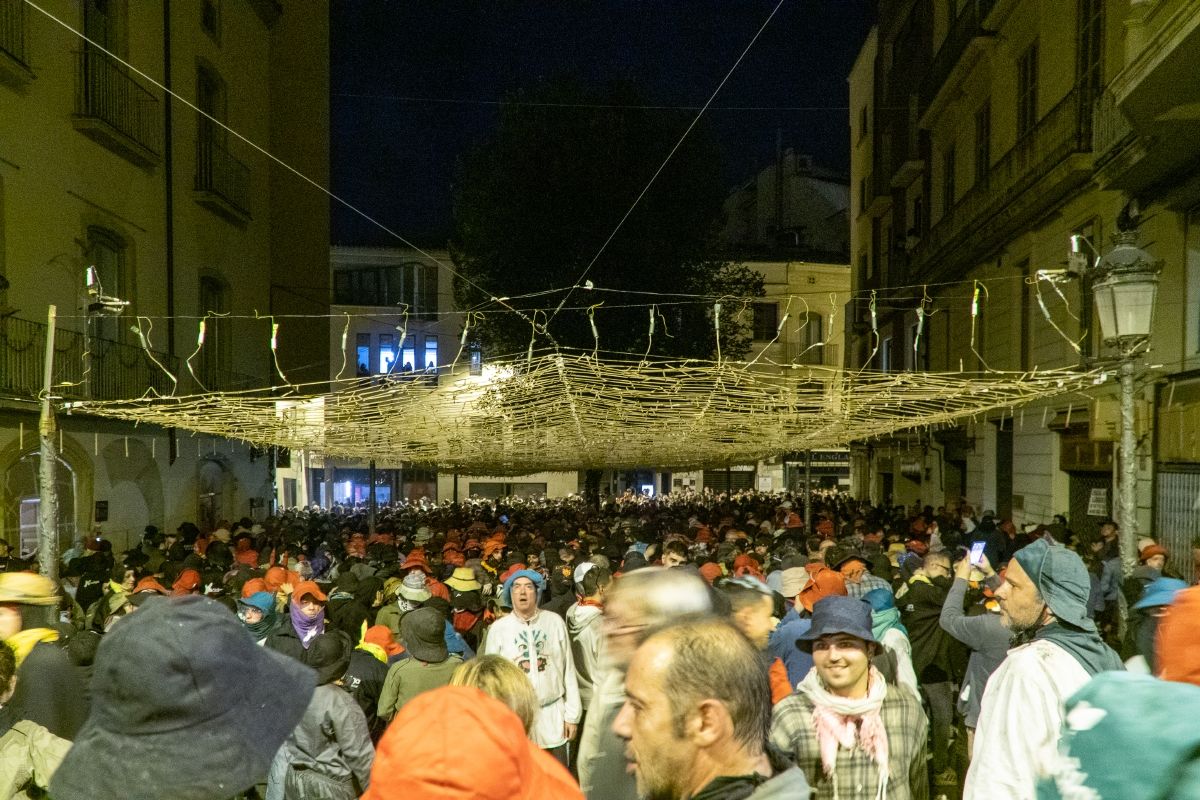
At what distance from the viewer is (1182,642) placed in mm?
1904

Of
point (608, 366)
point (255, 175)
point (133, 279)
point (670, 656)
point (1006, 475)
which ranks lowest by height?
point (1006, 475)

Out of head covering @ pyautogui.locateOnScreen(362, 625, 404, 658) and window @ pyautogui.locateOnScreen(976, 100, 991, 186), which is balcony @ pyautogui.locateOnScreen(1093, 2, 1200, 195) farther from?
head covering @ pyautogui.locateOnScreen(362, 625, 404, 658)

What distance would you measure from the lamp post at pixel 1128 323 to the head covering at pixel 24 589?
677 cm

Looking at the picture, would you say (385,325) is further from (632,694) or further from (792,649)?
(632,694)

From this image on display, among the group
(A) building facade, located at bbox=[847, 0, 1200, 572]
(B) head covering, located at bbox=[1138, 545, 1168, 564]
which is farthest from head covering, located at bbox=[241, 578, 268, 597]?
(B) head covering, located at bbox=[1138, 545, 1168, 564]

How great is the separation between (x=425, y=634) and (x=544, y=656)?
34.6 inches

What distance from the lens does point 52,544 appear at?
7867mm

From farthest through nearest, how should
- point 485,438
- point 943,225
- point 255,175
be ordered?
1. point 255,175
2. point 943,225
3. point 485,438

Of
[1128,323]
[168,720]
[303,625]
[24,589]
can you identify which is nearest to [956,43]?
[1128,323]

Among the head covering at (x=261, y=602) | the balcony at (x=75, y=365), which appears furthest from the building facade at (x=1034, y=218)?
the balcony at (x=75, y=365)

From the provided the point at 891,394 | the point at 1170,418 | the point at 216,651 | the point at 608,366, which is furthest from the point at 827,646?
the point at 1170,418

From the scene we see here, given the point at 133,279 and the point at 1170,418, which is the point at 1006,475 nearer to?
the point at 1170,418

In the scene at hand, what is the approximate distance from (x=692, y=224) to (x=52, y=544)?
19.0 m

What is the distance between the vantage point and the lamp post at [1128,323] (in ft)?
20.2
